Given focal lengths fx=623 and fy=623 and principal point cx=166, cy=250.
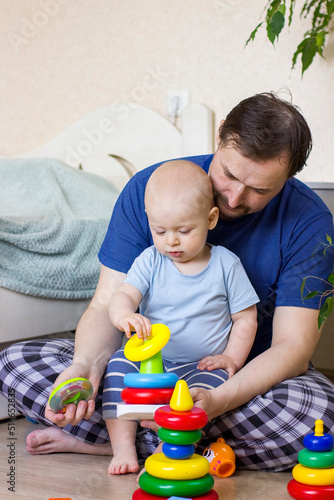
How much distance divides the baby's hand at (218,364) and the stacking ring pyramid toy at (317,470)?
21 cm

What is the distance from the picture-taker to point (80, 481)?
120 centimetres

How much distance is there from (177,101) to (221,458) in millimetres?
1620

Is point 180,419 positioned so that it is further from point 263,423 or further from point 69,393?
point 263,423

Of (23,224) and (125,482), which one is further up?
(23,224)

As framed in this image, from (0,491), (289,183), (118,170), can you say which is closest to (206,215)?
(289,183)

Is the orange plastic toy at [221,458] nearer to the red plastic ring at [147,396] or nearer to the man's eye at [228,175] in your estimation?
the red plastic ring at [147,396]

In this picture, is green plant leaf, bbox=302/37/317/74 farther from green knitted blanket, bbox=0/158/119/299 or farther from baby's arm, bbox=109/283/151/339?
baby's arm, bbox=109/283/151/339

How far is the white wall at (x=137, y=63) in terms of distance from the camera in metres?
2.24

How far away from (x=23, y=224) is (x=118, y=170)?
87 centimetres

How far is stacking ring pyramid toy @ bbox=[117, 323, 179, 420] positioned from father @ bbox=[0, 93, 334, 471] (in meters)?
0.07

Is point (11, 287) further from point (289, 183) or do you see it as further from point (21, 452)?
point (289, 183)

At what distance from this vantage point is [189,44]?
2445mm

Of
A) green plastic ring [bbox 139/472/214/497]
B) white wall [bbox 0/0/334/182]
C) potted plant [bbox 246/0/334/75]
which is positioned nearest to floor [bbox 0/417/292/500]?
green plastic ring [bbox 139/472/214/497]

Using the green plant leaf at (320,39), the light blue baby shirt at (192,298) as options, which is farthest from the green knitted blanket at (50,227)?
the green plant leaf at (320,39)
